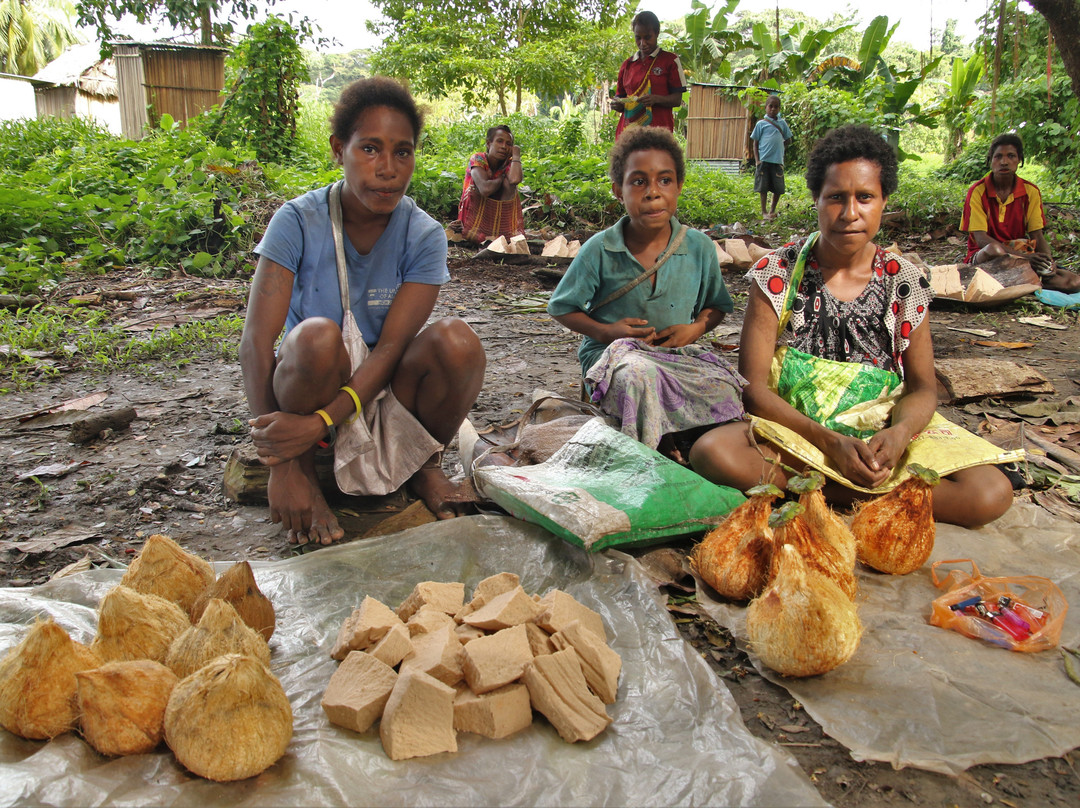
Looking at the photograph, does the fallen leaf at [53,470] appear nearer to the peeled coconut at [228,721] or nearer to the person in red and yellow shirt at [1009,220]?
the peeled coconut at [228,721]

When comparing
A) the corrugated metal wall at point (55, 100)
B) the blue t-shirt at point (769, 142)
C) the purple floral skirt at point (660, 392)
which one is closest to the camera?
the purple floral skirt at point (660, 392)

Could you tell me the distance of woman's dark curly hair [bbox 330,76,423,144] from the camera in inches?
91.3

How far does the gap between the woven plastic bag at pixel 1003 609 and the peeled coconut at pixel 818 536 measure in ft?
0.75

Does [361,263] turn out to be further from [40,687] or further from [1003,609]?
[1003,609]

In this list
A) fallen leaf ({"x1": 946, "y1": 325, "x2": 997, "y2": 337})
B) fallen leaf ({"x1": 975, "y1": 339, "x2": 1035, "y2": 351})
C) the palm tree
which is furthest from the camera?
the palm tree

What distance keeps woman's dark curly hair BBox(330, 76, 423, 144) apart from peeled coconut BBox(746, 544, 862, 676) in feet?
5.80

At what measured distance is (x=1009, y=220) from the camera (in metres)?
5.93

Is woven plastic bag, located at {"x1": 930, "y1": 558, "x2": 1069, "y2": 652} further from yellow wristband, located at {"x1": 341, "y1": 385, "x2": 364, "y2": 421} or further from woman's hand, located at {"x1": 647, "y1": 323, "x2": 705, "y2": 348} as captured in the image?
yellow wristband, located at {"x1": 341, "y1": 385, "x2": 364, "y2": 421}

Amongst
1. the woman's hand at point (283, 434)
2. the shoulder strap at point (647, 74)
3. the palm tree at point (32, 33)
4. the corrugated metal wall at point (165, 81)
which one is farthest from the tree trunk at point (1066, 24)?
the palm tree at point (32, 33)

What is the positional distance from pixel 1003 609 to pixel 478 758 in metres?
1.30

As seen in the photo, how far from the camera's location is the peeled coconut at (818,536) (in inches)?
68.5

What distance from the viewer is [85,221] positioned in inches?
257

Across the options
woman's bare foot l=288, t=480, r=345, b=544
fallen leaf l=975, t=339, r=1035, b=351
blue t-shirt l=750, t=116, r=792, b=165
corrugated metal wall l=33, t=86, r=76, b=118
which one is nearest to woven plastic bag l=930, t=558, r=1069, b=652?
woman's bare foot l=288, t=480, r=345, b=544

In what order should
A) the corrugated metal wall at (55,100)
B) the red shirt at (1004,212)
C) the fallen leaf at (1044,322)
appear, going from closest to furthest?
the fallen leaf at (1044,322)
the red shirt at (1004,212)
the corrugated metal wall at (55,100)
